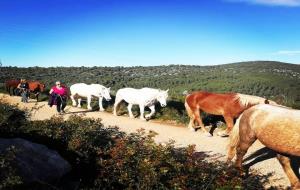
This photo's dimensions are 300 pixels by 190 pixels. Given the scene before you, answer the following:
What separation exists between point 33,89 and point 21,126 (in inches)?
726

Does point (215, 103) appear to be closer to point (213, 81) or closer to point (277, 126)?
point (277, 126)

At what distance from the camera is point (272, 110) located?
27.2ft

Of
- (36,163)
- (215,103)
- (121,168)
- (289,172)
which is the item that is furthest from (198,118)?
(36,163)

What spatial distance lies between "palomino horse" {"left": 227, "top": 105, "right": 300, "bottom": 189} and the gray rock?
3.98 meters

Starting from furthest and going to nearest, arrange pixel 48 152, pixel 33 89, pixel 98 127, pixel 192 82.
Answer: pixel 192 82 → pixel 33 89 → pixel 98 127 → pixel 48 152

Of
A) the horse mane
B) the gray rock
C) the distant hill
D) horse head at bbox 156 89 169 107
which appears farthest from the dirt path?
the distant hill

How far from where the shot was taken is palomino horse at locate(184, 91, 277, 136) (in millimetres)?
13422

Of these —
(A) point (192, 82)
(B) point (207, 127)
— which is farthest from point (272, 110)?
(A) point (192, 82)

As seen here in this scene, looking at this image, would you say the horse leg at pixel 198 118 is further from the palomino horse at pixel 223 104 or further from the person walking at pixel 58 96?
the person walking at pixel 58 96

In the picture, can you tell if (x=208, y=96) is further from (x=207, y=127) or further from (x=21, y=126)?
(x=21, y=126)

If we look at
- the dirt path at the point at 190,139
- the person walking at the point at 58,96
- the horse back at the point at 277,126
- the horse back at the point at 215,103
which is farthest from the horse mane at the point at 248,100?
the person walking at the point at 58,96

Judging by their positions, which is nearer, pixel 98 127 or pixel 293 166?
pixel 293 166

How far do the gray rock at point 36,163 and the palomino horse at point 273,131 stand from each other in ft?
13.0

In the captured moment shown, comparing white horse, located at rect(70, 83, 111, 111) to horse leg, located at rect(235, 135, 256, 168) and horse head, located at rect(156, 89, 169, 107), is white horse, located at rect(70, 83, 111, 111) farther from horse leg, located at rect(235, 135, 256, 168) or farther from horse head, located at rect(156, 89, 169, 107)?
horse leg, located at rect(235, 135, 256, 168)
